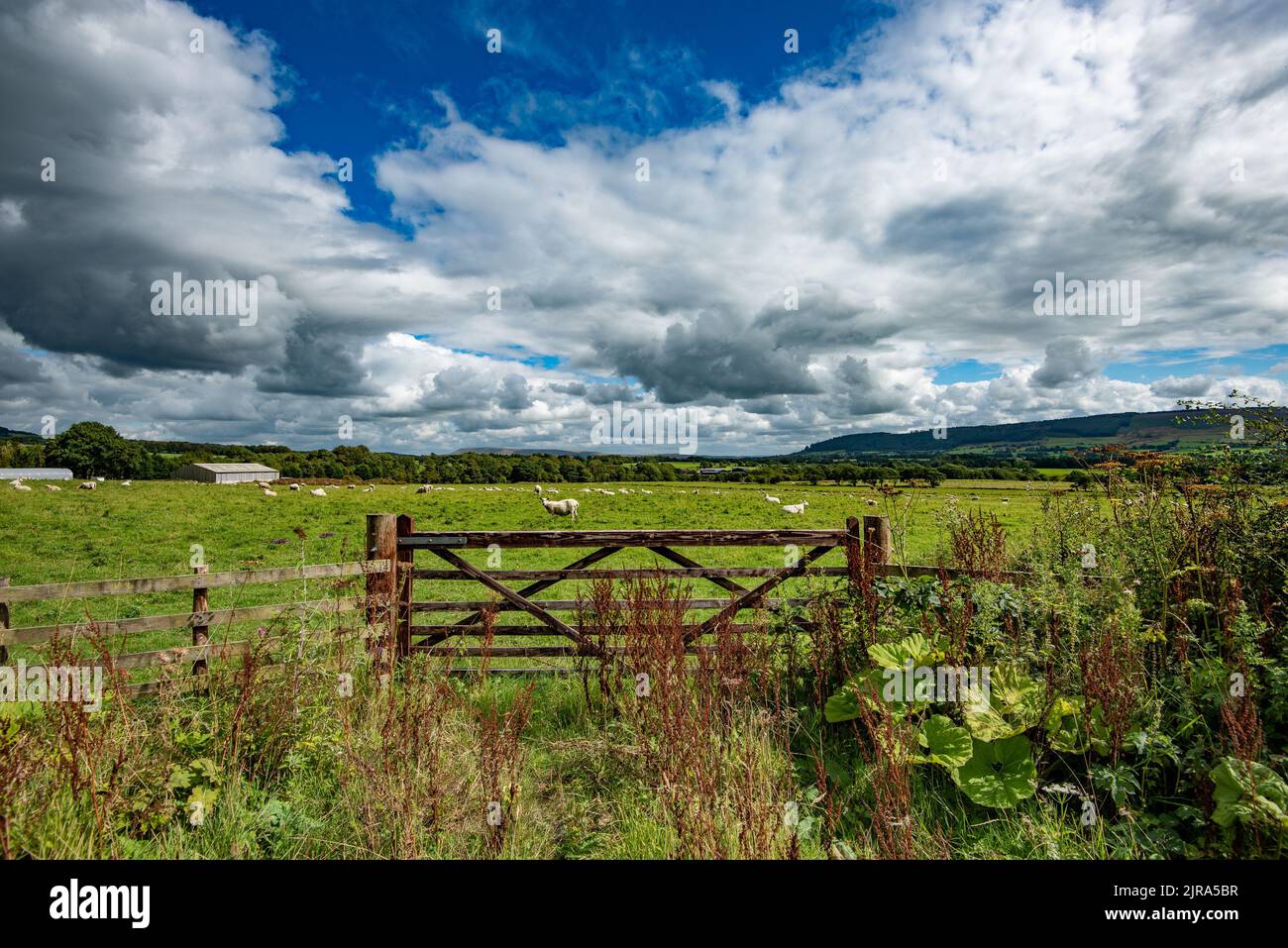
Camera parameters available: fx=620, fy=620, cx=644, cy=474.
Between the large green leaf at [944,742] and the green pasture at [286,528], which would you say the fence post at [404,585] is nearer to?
the green pasture at [286,528]

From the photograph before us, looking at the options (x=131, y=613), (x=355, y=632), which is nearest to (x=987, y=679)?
(x=355, y=632)

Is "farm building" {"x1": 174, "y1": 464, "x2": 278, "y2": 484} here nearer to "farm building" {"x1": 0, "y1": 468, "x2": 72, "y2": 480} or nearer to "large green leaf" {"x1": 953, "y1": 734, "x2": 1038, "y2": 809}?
"farm building" {"x1": 0, "y1": 468, "x2": 72, "y2": 480}

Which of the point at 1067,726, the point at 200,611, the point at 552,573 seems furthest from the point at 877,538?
the point at 200,611

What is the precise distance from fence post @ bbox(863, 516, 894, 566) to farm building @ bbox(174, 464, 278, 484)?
→ 63779 mm

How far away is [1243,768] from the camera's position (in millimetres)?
2850

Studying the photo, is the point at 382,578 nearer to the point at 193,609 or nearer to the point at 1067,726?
the point at 193,609

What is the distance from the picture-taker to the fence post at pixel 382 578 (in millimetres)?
6141

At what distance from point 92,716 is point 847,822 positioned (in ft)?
15.4

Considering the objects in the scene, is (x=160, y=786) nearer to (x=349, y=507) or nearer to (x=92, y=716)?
(x=92, y=716)

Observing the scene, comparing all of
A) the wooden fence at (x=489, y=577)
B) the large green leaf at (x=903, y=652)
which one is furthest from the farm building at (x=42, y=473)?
the large green leaf at (x=903, y=652)

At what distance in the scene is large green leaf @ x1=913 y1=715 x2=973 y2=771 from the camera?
3.97 metres

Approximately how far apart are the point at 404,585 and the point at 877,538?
5.28 meters

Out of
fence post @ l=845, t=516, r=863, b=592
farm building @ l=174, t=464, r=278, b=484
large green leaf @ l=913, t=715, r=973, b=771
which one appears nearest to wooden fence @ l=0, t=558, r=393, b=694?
large green leaf @ l=913, t=715, r=973, b=771
